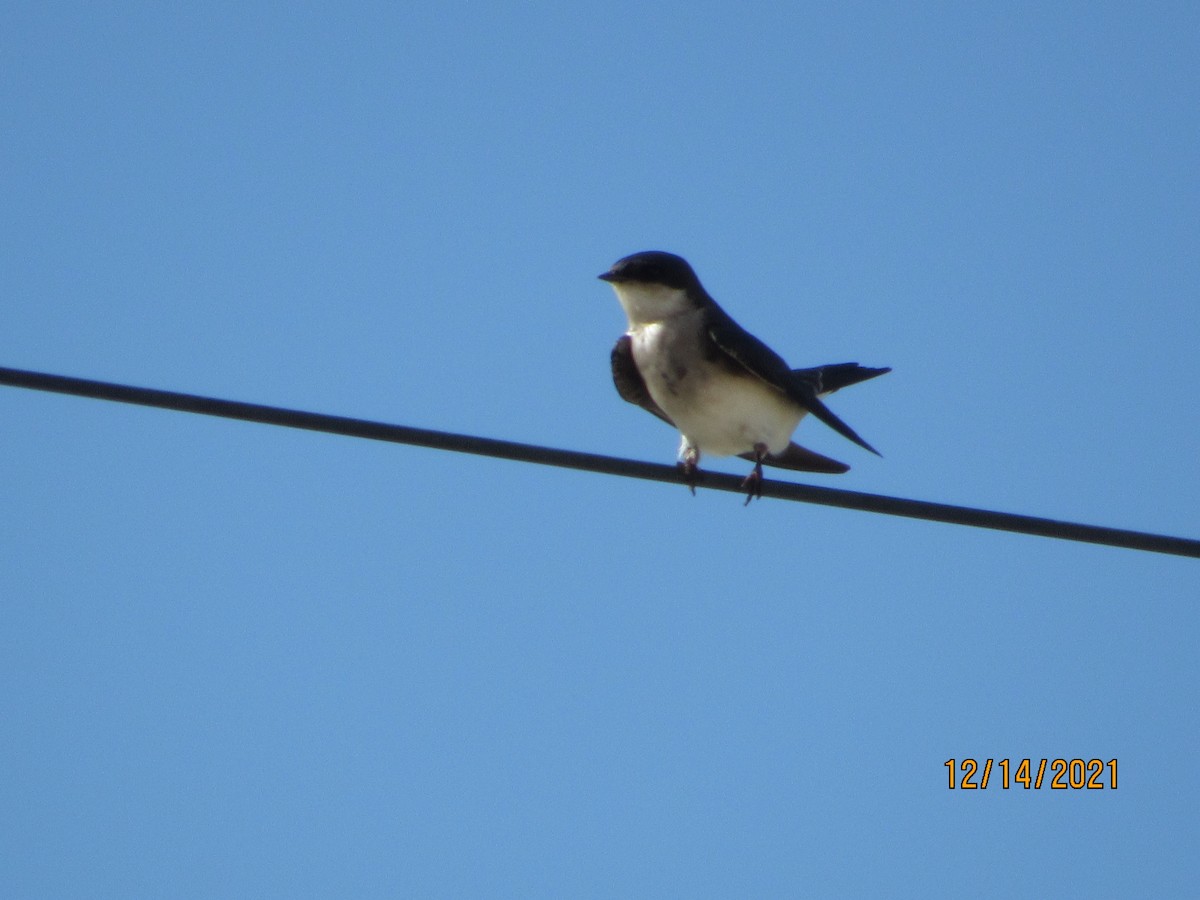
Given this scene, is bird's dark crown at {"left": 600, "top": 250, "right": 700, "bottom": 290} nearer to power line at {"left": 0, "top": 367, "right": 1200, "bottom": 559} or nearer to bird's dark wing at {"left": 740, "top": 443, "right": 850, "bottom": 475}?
bird's dark wing at {"left": 740, "top": 443, "right": 850, "bottom": 475}

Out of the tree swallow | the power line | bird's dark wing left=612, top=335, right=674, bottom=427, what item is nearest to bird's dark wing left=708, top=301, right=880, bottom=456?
the tree swallow

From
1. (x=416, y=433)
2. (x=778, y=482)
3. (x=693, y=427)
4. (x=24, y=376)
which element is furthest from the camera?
(x=693, y=427)

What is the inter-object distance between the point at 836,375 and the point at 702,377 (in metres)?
1.29

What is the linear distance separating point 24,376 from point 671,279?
5021mm

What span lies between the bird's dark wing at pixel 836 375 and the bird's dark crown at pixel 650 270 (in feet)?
3.09

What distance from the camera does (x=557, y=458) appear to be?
5.25m

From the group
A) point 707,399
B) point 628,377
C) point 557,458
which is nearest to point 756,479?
point 707,399

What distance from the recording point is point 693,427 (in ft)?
28.1

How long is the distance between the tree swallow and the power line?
8.34 ft

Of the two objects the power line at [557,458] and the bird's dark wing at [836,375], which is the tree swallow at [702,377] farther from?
the power line at [557,458]

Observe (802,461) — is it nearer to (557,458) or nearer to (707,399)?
(707,399)

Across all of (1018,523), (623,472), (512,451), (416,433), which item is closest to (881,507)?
(1018,523)

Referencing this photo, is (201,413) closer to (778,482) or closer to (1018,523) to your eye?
(778,482)

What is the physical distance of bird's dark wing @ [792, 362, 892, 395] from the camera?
372 inches
